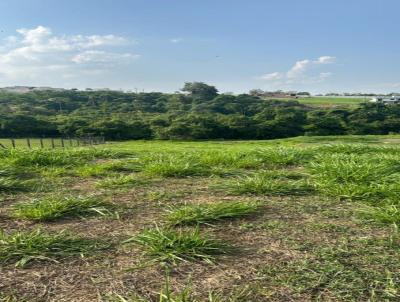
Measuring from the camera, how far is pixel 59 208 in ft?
11.9

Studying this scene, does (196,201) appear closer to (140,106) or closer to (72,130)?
(72,130)

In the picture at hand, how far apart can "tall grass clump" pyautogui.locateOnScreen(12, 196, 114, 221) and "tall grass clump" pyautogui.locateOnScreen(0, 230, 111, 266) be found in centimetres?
46

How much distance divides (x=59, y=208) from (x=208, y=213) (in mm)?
1301


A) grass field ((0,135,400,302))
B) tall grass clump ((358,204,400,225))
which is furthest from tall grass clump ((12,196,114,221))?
tall grass clump ((358,204,400,225))

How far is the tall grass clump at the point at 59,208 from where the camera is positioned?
3.50 meters

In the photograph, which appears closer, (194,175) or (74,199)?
(74,199)

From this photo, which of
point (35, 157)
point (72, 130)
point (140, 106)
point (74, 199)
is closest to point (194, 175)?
point (74, 199)

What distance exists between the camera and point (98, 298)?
221cm

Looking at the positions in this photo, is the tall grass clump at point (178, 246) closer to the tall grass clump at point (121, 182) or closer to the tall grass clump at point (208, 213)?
the tall grass clump at point (208, 213)

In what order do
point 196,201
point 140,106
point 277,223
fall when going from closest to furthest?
1. point 277,223
2. point 196,201
3. point 140,106

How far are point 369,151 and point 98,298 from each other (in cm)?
693

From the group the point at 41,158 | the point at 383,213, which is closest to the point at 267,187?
the point at 383,213

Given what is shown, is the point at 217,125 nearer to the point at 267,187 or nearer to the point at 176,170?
the point at 176,170

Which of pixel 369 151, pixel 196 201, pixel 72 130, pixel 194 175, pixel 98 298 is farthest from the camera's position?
pixel 72 130
